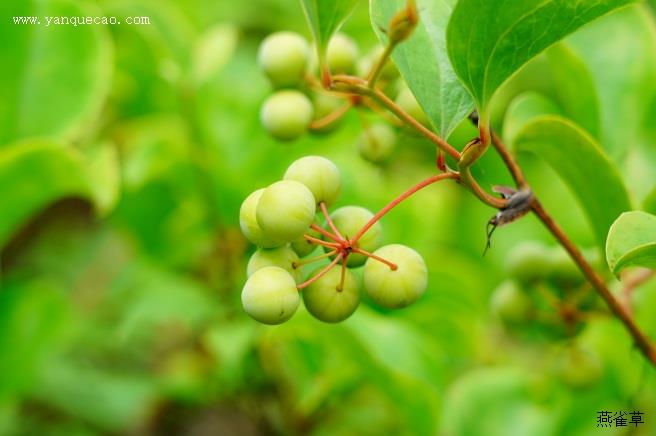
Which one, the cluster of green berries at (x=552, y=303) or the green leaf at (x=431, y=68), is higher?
the green leaf at (x=431, y=68)

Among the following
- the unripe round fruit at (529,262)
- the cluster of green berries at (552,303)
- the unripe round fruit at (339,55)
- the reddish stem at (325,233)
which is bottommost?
the cluster of green berries at (552,303)

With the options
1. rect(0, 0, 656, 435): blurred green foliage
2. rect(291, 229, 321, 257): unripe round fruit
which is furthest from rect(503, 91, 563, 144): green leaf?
rect(291, 229, 321, 257): unripe round fruit

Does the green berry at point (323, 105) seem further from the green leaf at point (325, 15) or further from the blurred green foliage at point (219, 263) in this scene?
the green leaf at point (325, 15)

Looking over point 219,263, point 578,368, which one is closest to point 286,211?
point 578,368

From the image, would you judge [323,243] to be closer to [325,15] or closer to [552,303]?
[325,15]

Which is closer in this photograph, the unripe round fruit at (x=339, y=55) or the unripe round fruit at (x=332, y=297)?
the unripe round fruit at (x=332, y=297)

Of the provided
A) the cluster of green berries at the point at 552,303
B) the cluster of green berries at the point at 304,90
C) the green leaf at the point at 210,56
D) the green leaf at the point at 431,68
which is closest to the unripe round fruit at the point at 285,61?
the cluster of green berries at the point at 304,90

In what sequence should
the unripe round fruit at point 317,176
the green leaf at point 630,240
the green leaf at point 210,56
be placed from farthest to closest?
1. the green leaf at point 210,56
2. the unripe round fruit at point 317,176
3. the green leaf at point 630,240

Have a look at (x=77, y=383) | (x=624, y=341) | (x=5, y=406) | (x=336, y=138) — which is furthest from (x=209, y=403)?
(x=624, y=341)
